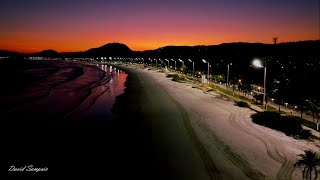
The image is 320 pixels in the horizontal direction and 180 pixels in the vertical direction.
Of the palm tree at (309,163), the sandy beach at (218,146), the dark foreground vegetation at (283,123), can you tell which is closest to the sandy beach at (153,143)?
the sandy beach at (218,146)

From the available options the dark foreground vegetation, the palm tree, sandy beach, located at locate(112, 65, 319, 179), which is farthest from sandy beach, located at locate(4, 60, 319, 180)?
the dark foreground vegetation

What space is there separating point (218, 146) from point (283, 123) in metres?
7.26

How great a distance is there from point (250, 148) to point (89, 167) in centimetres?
1037

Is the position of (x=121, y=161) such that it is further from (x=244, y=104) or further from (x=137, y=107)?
(x=244, y=104)

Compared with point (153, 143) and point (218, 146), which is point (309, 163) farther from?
point (153, 143)

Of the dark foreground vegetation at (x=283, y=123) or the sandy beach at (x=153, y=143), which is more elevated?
the dark foreground vegetation at (x=283, y=123)

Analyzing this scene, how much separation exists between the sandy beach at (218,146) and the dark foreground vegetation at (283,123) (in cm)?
82

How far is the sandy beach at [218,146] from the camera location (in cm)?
1438

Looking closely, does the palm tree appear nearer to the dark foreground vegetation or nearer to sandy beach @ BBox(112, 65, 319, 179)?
sandy beach @ BBox(112, 65, 319, 179)

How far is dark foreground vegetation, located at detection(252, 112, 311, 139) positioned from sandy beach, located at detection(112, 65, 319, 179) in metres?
0.82

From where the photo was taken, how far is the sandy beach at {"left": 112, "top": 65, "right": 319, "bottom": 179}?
14383mm

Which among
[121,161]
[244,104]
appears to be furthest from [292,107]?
[121,161]

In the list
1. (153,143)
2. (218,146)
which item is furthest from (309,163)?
(153,143)

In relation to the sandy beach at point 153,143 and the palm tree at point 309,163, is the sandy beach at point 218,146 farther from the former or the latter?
the palm tree at point 309,163
